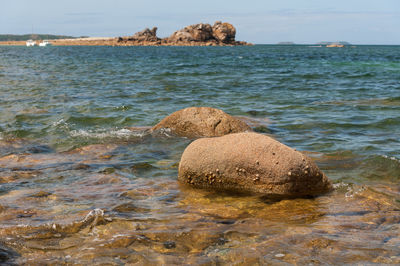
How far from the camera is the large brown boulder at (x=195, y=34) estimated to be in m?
125

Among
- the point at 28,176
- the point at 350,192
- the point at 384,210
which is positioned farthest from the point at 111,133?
the point at 384,210

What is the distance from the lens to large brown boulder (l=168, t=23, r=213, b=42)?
125m

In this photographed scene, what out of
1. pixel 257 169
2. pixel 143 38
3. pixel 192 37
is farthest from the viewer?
pixel 143 38

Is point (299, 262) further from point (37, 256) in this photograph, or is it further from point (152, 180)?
point (152, 180)

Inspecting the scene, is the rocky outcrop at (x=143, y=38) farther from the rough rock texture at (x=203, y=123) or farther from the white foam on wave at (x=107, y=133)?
the rough rock texture at (x=203, y=123)

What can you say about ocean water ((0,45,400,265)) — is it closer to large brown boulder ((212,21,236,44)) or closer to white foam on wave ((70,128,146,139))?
white foam on wave ((70,128,146,139))

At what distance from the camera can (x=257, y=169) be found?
5020 mm

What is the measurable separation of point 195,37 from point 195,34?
36.0 inches

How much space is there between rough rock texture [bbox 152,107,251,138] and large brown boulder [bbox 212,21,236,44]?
12472 centimetres

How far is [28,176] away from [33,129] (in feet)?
12.2

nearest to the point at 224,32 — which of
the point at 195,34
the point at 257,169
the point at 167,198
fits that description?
the point at 195,34

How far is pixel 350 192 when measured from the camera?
5004 mm

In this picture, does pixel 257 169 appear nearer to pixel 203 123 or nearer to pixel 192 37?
pixel 203 123

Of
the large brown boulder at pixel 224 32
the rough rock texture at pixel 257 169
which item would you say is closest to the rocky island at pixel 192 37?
the large brown boulder at pixel 224 32
